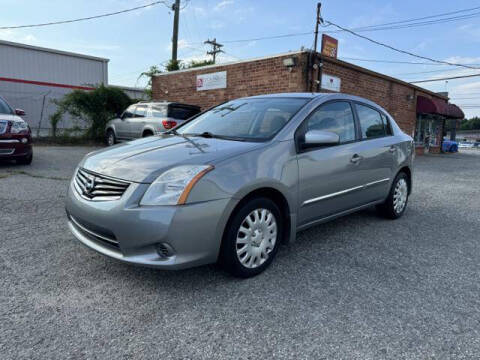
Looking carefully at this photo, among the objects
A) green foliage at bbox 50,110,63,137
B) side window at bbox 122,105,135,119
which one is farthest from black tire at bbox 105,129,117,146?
green foliage at bbox 50,110,63,137

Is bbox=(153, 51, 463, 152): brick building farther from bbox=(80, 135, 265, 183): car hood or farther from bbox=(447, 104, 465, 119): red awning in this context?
bbox=(80, 135, 265, 183): car hood

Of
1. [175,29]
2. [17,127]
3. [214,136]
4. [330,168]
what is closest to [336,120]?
[330,168]

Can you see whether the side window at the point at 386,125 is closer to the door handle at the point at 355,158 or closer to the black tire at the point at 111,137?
the door handle at the point at 355,158

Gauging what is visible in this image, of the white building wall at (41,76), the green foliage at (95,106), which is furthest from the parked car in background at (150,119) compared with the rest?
the white building wall at (41,76)

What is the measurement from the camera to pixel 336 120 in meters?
3.77

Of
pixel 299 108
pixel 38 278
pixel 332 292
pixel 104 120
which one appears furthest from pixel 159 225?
pixel 104 120

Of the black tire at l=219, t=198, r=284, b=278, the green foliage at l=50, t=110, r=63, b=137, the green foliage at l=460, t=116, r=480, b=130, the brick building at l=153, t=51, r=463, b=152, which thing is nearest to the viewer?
the black tire at l=219, t=198, r=284, b=278

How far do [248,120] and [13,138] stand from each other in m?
5.87

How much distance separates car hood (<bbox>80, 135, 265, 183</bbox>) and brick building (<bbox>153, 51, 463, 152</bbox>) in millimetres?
8210

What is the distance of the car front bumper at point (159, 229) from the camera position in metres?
2.34

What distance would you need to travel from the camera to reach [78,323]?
216 cm

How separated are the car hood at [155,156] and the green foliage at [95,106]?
12197 mm

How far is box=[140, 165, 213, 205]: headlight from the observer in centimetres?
238

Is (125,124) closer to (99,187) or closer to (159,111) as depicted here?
(159,111)
